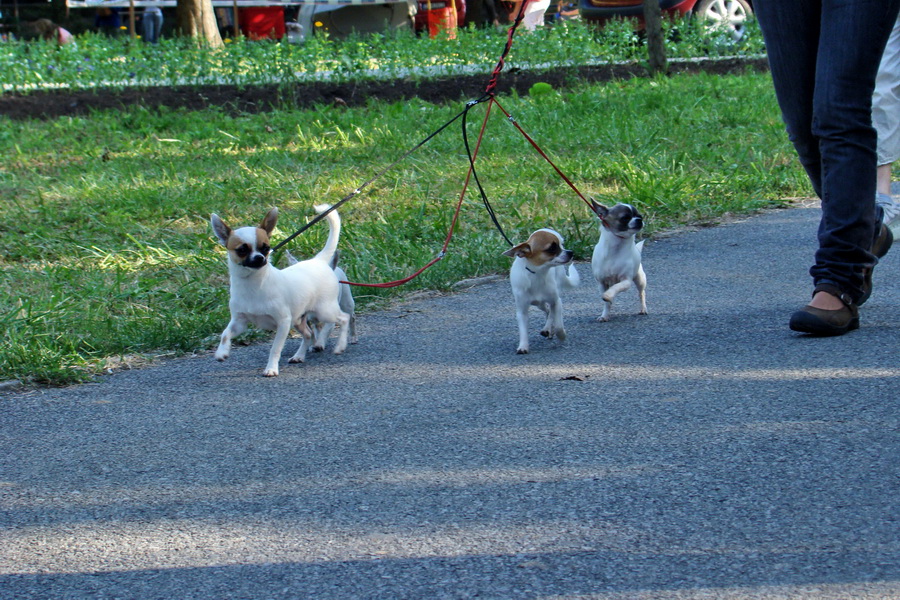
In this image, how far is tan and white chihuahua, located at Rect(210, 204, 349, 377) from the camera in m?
3.66

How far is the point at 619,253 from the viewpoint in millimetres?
4336

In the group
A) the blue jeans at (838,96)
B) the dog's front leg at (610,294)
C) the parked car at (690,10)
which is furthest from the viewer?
the parked car at (690,10)

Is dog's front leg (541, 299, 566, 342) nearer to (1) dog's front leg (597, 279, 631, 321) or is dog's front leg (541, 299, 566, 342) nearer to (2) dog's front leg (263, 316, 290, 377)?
(1) dog's front leg (597, 279, 631, 321)

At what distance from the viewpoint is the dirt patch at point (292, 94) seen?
34.8 ft

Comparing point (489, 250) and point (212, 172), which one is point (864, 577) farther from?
point (212, 172)

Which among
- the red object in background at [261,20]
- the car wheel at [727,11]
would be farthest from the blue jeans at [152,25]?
the car wheel at [727,11]

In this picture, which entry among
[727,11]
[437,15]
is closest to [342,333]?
[727,11]

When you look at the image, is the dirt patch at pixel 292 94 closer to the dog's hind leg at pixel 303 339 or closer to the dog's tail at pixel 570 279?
the dog's tail at pixel 570 279

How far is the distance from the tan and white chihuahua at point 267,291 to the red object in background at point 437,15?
15351 mm

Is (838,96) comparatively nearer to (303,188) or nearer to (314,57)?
(303,188)

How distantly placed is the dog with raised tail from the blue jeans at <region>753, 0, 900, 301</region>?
731 millimetres

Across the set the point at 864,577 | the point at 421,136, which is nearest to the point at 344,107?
the point at 421,136

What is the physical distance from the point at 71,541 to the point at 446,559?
865 millimetres

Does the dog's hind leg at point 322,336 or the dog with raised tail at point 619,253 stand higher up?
the dog with raised tail at point 619,253
